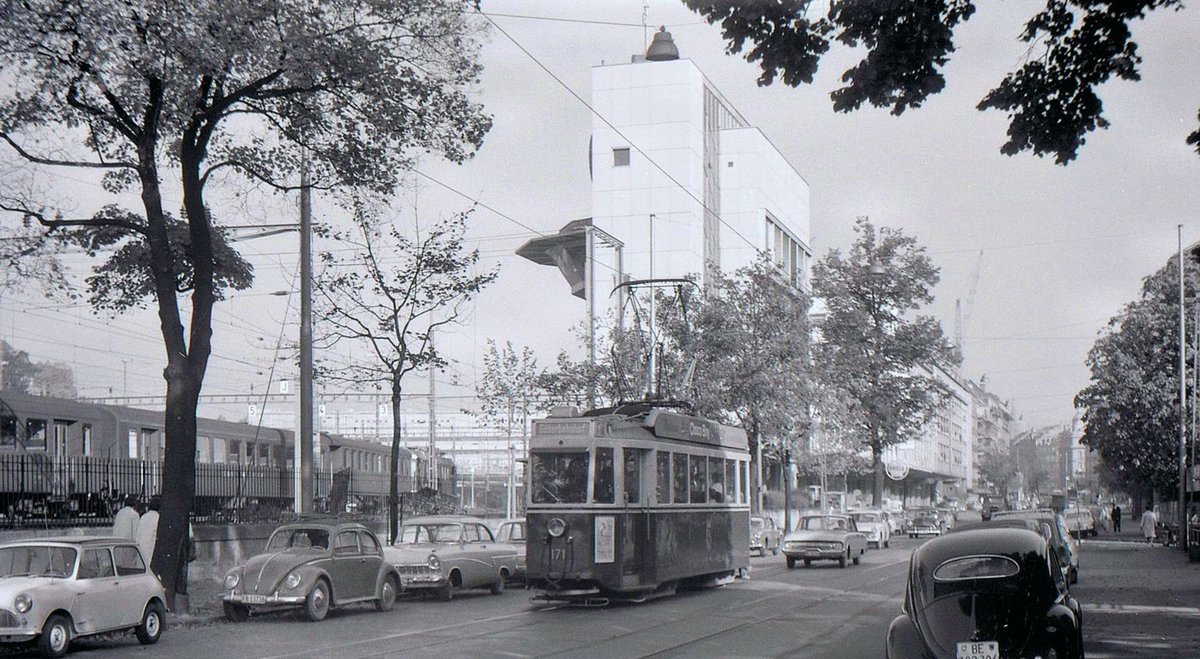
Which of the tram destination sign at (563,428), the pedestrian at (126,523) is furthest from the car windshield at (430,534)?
the pedestrian at (126,523)

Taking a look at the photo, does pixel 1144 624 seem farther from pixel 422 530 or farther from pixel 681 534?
pixel 422 530

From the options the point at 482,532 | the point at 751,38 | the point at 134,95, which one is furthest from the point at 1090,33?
the point at 482,532

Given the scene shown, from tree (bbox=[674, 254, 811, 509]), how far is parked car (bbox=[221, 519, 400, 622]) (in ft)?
73.7

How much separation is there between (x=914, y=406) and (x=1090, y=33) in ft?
174

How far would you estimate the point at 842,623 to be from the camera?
18531 millimetres

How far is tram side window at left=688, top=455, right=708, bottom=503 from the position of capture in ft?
81.4

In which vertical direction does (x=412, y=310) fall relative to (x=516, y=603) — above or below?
above

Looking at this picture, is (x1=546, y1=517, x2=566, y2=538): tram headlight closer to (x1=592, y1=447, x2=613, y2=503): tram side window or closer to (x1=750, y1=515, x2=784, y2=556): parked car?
(x1=592, y1=447, x2=613, y2=503): tram side window

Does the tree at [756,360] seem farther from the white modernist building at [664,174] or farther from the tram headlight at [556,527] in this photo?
the tram headlight at [556,527]

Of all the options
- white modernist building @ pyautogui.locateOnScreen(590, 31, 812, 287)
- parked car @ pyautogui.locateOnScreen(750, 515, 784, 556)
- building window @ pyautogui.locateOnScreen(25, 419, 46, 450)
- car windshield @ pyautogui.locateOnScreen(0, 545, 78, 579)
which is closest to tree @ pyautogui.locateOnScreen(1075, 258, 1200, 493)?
white modernist building @ pyautogui.locateOnScreen(590, 31, 812, 287)

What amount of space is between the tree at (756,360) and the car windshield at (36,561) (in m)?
28.5

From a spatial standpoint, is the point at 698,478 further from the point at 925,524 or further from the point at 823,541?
the point at 925,524

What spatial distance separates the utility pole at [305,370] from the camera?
24.5m

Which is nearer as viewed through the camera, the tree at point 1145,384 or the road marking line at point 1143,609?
the road marking line at point 1143,609
